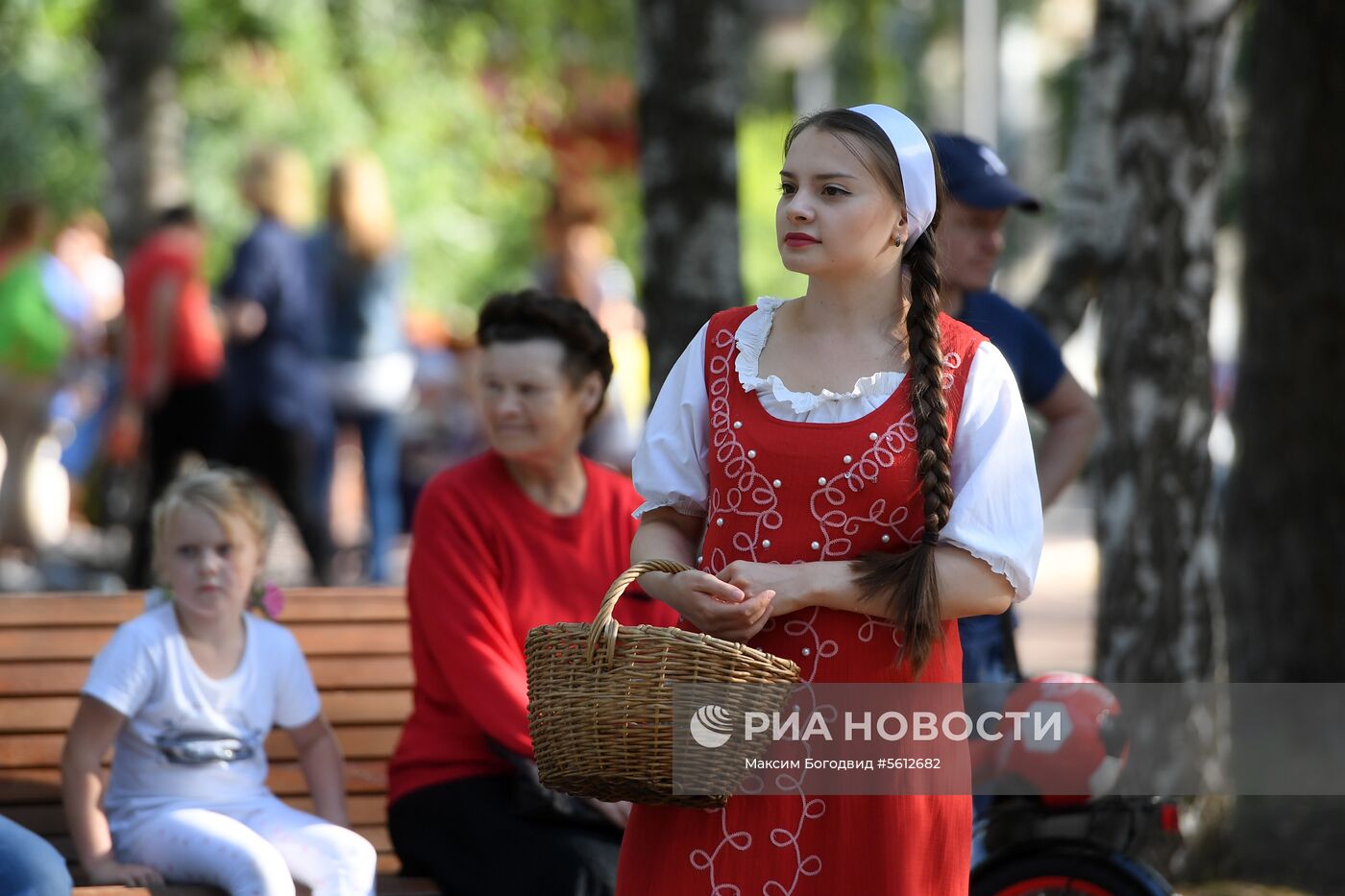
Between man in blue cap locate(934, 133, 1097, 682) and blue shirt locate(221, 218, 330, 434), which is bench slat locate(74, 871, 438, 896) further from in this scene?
blue shirt locate(221, 218, 330, 434)

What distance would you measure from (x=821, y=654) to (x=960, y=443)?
1.34 ft

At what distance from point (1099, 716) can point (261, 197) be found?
6061mm

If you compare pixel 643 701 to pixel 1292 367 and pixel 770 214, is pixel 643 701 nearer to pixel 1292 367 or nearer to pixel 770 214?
pixel 1292 367

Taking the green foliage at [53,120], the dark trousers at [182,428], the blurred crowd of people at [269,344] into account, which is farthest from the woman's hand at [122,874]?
the green foliage at [53,120]

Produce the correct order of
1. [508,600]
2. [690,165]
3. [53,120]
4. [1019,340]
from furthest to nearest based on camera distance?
[53,120] → [690,165] → [1019,340] → [508,600]

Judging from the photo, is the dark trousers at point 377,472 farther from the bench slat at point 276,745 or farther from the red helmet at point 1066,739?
the red helmet at point 1066,739

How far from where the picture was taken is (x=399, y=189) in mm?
20156

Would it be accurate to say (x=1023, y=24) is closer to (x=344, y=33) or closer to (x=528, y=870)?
(x=344, y=33)

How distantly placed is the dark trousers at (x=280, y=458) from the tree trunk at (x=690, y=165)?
3889 mm

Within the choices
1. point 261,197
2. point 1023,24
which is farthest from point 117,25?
point 1023,24

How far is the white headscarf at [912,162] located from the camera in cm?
322

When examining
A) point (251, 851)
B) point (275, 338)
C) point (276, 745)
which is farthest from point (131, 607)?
point (275, 338)

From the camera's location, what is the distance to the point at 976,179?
4891 mm

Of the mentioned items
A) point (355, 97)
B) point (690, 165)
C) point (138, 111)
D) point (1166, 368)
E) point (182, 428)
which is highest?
point (355, 97)
